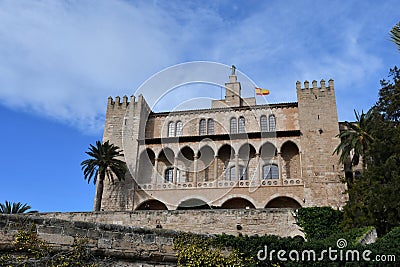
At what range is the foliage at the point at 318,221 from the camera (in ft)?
70.8

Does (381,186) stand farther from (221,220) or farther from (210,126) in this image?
(210,126)

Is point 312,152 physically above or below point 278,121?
below

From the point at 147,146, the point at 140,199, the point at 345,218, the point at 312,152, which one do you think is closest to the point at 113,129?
the point at 147,146

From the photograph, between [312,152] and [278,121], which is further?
[278,121]

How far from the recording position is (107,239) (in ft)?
29.2

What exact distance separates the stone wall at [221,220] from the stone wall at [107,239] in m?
12.1

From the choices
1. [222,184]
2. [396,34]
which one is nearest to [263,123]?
[222,184]

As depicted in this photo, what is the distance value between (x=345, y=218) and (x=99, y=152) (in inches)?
784

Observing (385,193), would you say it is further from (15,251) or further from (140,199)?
(140,199)

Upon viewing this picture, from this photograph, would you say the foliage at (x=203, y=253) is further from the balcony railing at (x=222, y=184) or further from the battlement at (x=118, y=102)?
the battlement at (x=118, y=102)

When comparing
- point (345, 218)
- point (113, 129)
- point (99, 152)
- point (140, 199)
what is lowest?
point (345, 218)

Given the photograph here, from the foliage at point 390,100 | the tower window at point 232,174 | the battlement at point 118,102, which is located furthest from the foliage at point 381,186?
the battlement at point 118,102

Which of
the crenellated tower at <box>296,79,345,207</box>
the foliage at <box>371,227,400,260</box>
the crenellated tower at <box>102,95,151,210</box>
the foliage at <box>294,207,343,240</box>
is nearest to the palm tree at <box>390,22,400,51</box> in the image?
the foliage at <box>371,227,400,260</box>

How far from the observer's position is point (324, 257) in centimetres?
950
